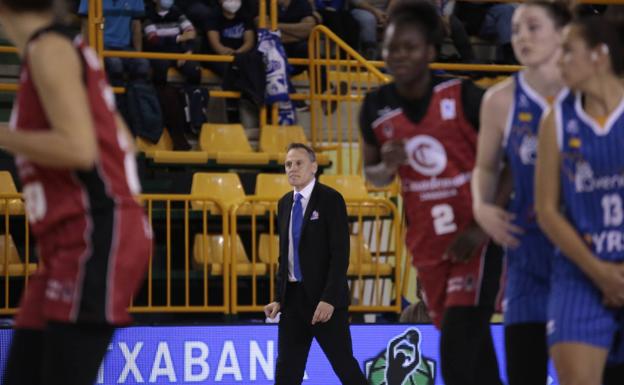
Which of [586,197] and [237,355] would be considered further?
[237,355]

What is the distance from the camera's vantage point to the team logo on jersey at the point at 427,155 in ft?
17.4

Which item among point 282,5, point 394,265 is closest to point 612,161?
point 394,265

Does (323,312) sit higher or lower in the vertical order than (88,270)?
lower

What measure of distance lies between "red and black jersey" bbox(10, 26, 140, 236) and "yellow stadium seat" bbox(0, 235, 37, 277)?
7286 mm

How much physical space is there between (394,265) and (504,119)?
292 inches

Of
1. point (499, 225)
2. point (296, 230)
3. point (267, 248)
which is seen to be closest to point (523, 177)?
point (499, 225)

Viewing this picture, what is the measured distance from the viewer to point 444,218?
5328mm

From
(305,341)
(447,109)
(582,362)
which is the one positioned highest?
(447,109)

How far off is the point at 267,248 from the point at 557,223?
7.74 metres

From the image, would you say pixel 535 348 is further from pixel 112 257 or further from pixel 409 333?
pixel 409 333

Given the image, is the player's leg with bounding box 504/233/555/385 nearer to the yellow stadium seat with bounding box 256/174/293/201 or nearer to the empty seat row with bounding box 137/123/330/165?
the yellow stadium seat with bounding box 256/174/293/201

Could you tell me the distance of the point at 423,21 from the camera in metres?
5.35

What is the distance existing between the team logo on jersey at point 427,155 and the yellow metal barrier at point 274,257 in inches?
236

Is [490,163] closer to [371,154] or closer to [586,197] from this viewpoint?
[586,197]
